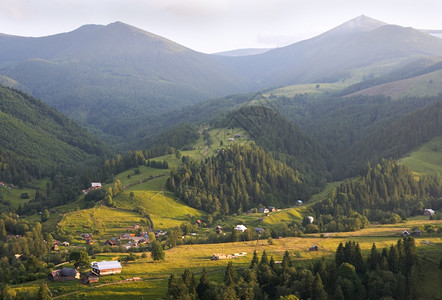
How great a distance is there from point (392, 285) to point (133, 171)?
417ft

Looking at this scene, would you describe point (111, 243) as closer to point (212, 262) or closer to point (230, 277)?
point (212, 262)

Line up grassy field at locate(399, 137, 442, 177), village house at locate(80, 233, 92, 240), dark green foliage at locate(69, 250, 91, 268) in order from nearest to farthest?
dark green foliage at locate(69, 250, 91, 268) < village house at locate(80, 233, 92, 240) < grassy field at locate(399, 137, 442, 177)

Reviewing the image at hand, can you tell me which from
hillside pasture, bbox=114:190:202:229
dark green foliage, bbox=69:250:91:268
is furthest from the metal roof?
hillside pasture, bbox=114:190:202:229

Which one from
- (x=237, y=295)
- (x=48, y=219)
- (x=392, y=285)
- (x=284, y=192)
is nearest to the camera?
(x=237, y=295)

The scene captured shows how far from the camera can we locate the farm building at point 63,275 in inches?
2694

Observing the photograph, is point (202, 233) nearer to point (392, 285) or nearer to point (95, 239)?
point (95, 239)

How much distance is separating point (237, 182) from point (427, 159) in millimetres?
85009

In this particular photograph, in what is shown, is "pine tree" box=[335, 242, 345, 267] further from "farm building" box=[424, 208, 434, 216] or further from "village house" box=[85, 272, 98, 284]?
"farm building" box=[424, 208, 434, 216]

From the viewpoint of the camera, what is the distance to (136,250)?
310 ft

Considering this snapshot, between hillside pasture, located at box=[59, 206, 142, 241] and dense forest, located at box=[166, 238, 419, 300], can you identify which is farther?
hillside pasture, located at box=[59, 206, 142, 241]

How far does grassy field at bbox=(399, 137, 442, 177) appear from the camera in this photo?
16862 centimetres

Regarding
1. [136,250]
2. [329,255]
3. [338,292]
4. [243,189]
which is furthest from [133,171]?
[338,292]

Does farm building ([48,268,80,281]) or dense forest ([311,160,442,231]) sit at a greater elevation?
farm building ([48,268,80,281])

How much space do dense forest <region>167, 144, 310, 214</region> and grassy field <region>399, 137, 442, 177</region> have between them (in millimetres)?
44511
